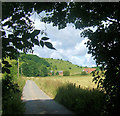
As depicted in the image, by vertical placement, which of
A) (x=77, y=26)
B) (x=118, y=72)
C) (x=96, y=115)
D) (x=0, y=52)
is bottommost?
(x=96, y=115)

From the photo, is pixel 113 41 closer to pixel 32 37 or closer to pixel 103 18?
pixel 103 18

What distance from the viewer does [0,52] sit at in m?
2.76

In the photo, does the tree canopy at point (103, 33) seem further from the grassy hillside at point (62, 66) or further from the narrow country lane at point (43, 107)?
the grassy hillside at point (62, 66)

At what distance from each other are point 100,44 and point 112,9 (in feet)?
4.55

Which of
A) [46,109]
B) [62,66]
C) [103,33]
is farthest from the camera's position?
[62,66]

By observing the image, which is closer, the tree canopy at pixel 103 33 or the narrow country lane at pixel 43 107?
the tree canopy at pixel 103 33

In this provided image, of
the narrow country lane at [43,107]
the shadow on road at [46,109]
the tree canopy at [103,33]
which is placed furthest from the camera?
the narrow country lane at [43,107]

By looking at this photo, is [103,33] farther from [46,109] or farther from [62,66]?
[62,66]

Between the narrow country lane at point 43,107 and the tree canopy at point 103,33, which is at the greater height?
the tree canopy at point 103,33

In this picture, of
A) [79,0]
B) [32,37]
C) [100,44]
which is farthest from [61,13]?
[32,37]

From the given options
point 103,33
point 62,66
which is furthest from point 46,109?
point 62,66

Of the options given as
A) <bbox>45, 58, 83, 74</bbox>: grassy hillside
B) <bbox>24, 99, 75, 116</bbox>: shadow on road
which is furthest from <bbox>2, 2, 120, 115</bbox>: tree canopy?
<bbox>45, 58, 83, 74</bbox>: grassy hillside

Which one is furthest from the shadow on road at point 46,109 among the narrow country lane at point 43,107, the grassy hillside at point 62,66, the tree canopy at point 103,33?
the grassy hillside at point 62,66

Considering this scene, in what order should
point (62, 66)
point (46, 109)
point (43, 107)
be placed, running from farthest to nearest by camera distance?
point (62, 66) < point (43, 107) < point (46, 109)
